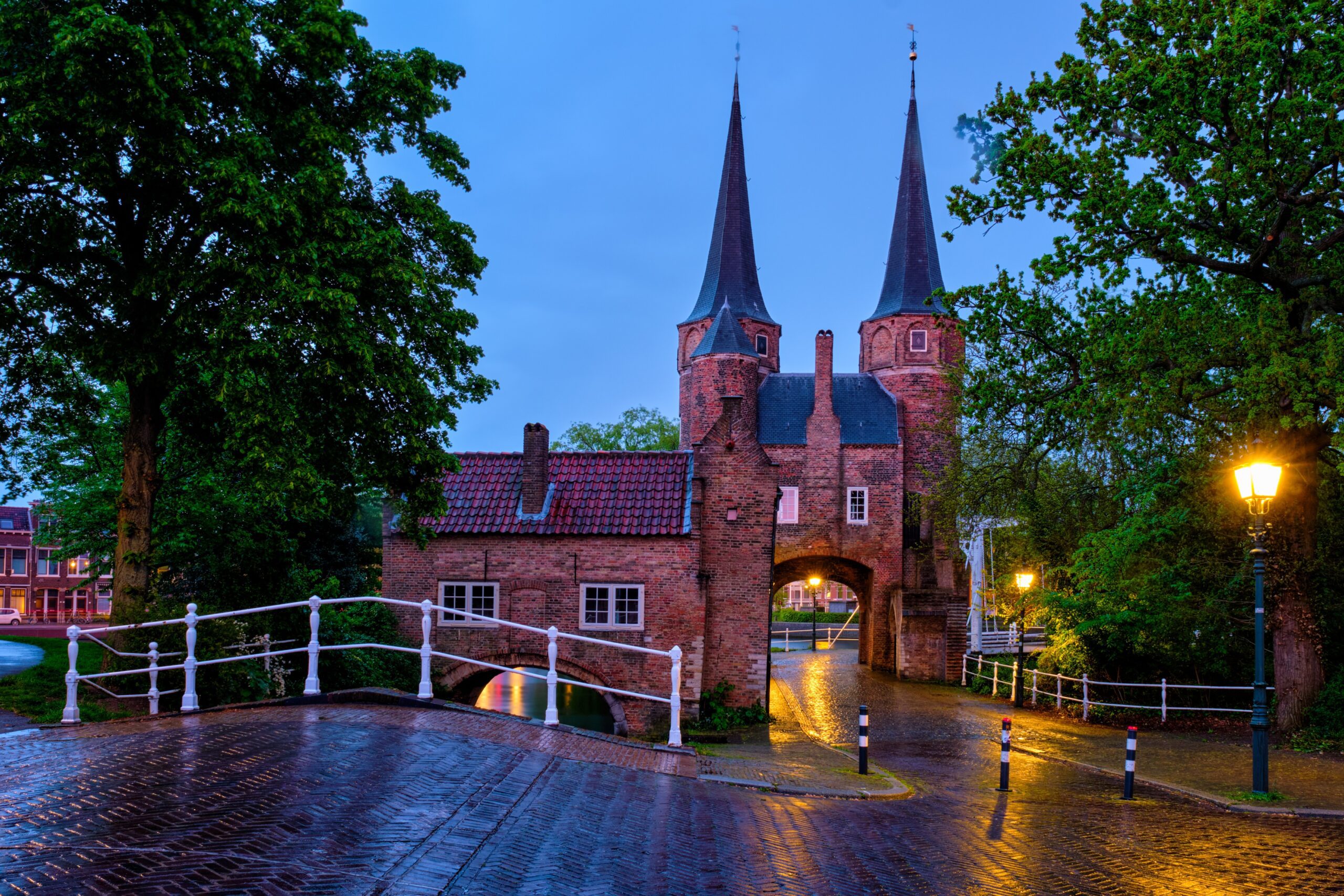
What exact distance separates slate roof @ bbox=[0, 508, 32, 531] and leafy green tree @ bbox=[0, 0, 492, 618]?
5355 cm

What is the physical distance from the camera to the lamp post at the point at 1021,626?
25.3 metres

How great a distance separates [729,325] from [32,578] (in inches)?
1885

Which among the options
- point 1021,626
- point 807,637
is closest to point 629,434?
point 807,637

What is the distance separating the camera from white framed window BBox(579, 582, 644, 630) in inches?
857

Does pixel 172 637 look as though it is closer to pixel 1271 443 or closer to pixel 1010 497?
pixel 1271 443

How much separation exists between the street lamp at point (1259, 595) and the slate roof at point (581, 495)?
11.6 meters

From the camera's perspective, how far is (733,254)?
4569 centimetres

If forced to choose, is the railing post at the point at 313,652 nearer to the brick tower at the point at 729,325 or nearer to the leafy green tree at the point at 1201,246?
the leafy green tree at the point at 1201,246

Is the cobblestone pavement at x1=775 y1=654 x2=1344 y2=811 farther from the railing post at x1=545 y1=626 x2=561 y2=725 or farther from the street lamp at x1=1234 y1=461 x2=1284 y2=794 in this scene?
the railing post at x1=545 y1=626 x2=561 y2=725

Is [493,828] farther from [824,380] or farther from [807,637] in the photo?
[807,637]

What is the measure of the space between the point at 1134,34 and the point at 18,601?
67420 mm

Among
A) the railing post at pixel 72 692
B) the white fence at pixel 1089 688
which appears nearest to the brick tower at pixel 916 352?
the white fence at pixel 1089 688

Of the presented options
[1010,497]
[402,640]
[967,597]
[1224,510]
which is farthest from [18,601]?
[1224,510]

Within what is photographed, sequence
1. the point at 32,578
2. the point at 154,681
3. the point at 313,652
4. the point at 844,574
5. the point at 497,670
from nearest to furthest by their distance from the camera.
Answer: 1. the point at 313,652
2. the point at 154,681
3. the point at 497,670
4. the point at 844,574
5. the point at 32,578
